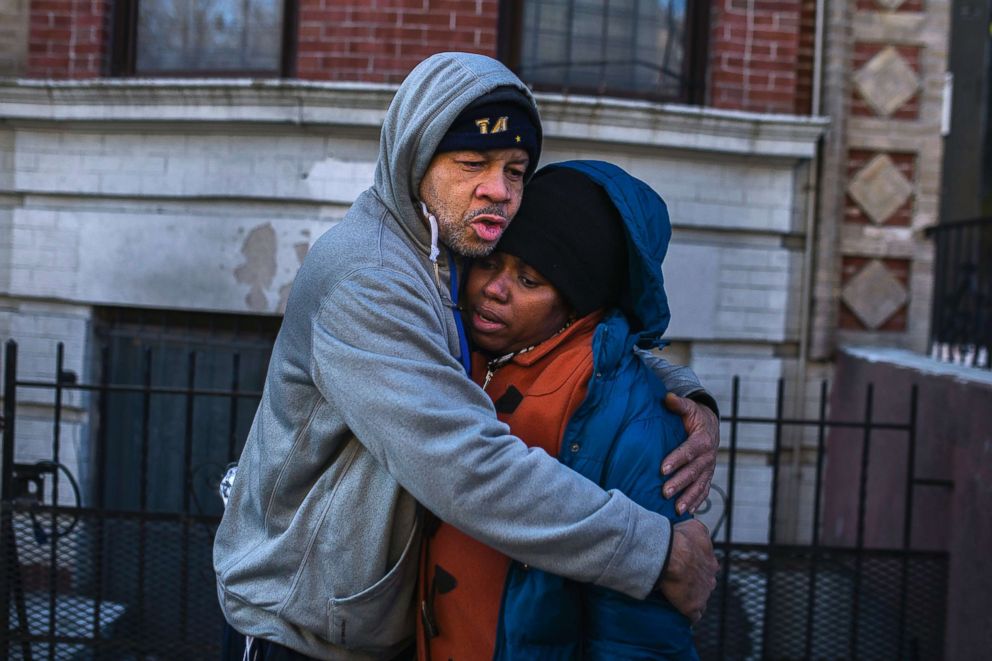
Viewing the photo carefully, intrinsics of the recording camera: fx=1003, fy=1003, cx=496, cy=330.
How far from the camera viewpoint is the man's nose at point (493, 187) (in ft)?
6.76

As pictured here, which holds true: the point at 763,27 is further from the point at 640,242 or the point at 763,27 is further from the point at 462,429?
the point at 462,429

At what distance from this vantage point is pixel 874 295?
608 centimetres

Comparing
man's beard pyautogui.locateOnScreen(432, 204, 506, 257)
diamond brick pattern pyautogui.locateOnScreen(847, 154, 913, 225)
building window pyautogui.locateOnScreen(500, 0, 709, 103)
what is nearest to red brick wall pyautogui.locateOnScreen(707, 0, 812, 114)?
building window pyautogui.locateOnScreen(500, 0, 709, 103)

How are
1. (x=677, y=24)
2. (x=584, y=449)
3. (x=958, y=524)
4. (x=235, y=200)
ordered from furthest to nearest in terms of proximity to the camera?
(x=677, y=24)
(x=235, y=200)
(x=958, y=524)
(x=584, y=449)

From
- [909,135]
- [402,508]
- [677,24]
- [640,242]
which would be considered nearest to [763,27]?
[677,24]

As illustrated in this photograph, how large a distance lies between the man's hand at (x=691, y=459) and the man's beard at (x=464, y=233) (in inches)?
21.6

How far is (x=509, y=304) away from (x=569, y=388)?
0.23 metres

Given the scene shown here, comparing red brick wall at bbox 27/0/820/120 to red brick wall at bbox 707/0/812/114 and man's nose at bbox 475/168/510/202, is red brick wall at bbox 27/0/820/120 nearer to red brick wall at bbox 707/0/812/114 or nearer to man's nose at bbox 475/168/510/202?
red brick wall at bbox 707/0/812/114

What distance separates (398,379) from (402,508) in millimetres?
340

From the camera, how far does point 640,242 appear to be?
7.01 ft

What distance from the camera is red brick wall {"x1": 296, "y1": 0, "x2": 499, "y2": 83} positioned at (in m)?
5.45

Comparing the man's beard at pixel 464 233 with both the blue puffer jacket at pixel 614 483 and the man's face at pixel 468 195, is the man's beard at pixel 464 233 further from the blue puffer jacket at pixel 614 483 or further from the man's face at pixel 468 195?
the blue puffer jacket at pixel 614 483

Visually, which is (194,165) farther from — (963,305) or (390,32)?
(963,305)

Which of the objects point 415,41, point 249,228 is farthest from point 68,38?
point 415,41
